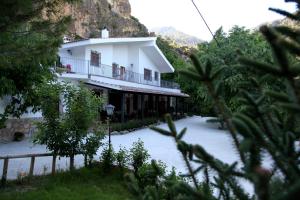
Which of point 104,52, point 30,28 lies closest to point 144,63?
Result: point 104,52

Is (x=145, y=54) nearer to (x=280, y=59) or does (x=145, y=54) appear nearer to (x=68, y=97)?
(x=68, y=97)

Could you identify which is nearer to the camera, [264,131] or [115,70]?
[264,131]

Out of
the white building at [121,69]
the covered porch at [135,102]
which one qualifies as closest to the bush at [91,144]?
the white building at [121,69]

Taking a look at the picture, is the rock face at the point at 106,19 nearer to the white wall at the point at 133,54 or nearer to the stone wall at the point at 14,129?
the white wall at the point at 133,54

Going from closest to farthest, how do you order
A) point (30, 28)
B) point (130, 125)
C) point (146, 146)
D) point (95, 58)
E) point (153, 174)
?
point (153, 174) < point (30, 28) < point (146, 146) < point (130, 125) < point (95, 58)

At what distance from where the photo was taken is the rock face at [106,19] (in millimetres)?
50438

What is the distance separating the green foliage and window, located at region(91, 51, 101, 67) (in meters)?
15.7

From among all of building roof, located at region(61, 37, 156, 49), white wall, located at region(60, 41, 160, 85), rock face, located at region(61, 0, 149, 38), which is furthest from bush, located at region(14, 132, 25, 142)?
rock face, located at region(61, 0, 149, 38)

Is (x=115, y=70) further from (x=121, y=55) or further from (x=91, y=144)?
(x=91, y=144)

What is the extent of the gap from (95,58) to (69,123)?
1717cm

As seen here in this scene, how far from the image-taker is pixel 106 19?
56.0 m

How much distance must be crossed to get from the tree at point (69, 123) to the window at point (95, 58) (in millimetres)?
15674

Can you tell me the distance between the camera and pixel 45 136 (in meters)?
11.4

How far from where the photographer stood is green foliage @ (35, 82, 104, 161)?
11.4m
